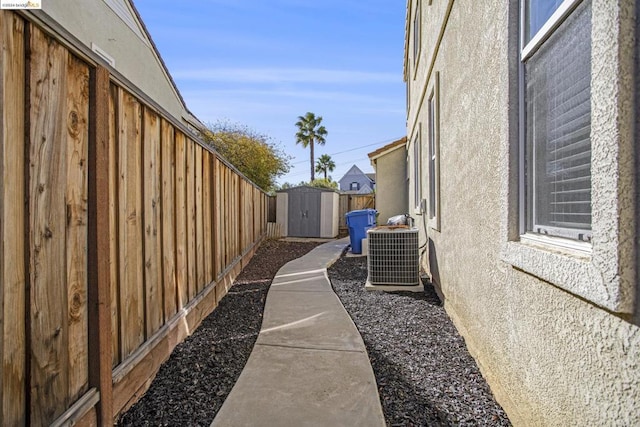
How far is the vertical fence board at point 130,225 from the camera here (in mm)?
2176

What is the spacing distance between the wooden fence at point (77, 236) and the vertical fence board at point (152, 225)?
0.05 feet

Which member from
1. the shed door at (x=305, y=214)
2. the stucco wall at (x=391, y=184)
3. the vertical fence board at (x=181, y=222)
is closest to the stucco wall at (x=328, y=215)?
the shed door at (x=305, y=214)

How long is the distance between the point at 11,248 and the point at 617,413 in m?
2.12

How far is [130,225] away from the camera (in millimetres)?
2299

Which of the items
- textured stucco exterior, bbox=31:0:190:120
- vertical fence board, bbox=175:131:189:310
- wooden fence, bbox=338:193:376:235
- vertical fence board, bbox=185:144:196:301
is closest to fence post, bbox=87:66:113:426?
vertical fence board, bbox=175:131:189:310

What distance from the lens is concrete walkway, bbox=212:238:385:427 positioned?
2.12m

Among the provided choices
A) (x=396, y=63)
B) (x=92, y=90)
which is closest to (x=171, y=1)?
(x=92, y=90)

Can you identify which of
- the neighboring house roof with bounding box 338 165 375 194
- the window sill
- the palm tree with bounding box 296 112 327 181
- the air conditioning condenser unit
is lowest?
the air conditioning condenser unit

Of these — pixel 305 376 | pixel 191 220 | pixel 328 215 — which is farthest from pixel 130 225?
pixel 328 215

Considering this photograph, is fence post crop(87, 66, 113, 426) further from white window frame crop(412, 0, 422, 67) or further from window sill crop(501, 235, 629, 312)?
white window frame crop(412, 0, 422, 67)

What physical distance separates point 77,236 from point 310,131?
117 ft

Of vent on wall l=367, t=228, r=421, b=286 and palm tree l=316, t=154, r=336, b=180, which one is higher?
palm tree l=316, t=154, r=336, b=180

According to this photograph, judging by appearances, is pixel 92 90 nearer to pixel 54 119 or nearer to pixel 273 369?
pixel 54 119

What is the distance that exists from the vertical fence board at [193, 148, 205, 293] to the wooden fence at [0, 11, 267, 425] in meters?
0.74
